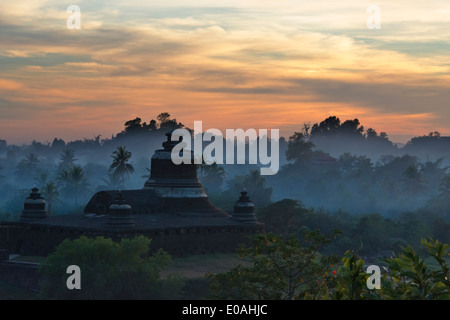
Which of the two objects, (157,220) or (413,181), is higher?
(413,181)

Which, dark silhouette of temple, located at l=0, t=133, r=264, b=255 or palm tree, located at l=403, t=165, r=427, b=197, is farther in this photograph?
palm tree, located at l=403, t=165, r=427, b=197

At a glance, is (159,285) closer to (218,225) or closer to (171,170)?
(218,225)

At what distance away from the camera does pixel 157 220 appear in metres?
55.8

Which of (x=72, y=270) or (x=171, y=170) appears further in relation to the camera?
(x=171, y=170)

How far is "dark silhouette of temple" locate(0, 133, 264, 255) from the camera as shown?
172 ft

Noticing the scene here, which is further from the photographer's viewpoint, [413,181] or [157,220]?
[413,181]

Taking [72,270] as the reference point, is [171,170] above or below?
above

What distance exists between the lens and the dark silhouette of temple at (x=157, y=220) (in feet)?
172

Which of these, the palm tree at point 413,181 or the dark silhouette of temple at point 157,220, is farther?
the palm tree at point 413,181

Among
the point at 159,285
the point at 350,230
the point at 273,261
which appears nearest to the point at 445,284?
the point at 273,261

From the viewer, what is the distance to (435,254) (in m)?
14.3
